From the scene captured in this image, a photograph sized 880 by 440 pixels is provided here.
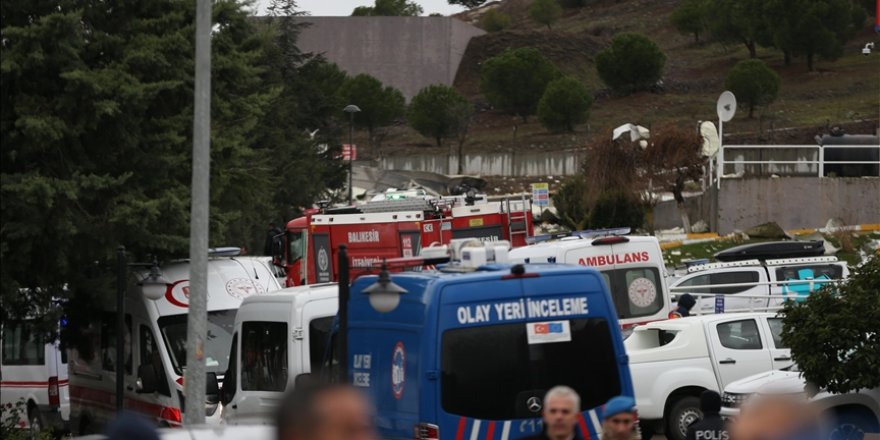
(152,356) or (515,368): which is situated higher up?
(515,368)

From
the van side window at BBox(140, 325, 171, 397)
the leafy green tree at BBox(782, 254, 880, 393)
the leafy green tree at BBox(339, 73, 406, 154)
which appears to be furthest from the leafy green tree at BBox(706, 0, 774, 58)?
the leafy green tree at BBox(782, 254, 880, 393)

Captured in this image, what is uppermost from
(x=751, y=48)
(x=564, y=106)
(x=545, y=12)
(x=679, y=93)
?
(x=545, y=12)

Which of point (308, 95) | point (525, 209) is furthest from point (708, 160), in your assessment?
point (525, 209)

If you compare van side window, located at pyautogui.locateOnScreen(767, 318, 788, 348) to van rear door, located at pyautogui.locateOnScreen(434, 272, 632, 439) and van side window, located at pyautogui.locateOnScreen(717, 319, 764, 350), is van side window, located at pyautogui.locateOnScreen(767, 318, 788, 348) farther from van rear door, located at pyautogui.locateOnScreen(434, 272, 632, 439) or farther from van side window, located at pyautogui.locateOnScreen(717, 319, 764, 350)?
van rear door, located at pyautogui.locateOnScreen(434, 272, 632, 439)

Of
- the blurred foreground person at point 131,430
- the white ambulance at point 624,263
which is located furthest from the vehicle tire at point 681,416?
the blurred foreground person at point 131,430

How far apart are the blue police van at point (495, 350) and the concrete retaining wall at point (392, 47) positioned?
11255cm

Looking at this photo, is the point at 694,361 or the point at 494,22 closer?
the point at 694,361

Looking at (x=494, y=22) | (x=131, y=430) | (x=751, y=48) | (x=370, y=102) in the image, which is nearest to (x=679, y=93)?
(x=751, y=48)

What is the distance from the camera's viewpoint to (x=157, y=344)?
54.7 ft

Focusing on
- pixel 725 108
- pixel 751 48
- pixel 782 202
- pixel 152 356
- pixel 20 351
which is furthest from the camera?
pixel 751 48

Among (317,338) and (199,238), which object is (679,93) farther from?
(199,238)

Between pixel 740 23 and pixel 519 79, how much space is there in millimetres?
17778

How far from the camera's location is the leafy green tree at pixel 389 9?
160 meters

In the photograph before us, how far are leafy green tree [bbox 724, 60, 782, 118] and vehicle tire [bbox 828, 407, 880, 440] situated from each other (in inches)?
3032
